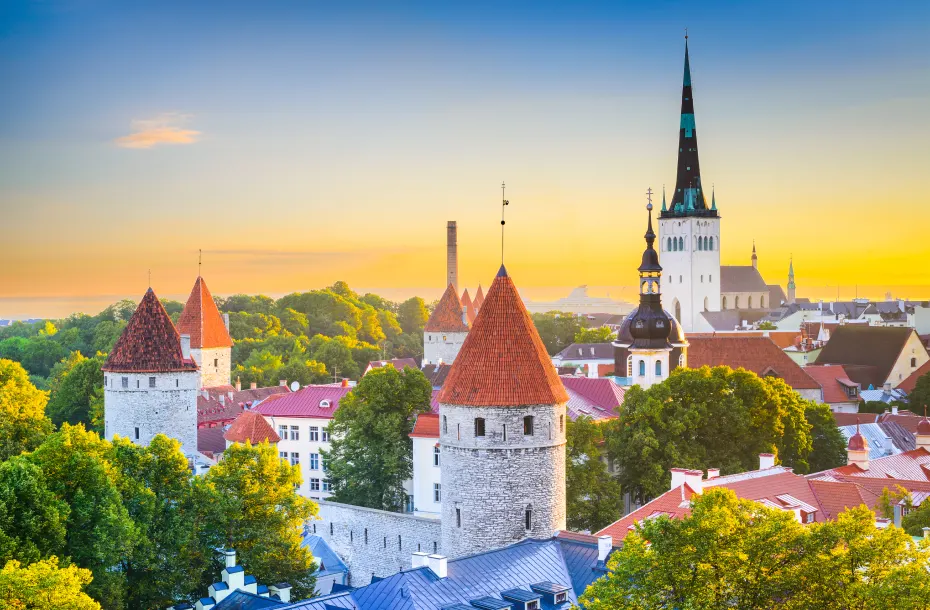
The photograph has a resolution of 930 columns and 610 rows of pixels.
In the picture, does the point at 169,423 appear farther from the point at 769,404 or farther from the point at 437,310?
the point at 437,310

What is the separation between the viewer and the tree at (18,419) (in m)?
41.7

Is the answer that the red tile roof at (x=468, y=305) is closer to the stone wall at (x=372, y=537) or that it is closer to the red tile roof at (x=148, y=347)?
the red tile roof at (x=148, y=347)

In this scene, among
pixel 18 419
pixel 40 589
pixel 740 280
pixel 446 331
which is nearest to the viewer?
pixel 40 589

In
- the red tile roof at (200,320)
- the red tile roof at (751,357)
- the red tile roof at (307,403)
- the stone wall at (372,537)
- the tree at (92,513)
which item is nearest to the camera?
the tree at (92,513)

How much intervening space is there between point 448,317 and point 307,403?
116 ft

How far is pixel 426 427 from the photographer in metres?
46.8

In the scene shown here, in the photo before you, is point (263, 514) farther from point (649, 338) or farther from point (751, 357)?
point (751, 357)

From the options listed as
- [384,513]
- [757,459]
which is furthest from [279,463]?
[757,459]

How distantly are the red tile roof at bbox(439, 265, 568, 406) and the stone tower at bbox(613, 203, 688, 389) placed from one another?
24.4m

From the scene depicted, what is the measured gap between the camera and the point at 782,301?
173250mm

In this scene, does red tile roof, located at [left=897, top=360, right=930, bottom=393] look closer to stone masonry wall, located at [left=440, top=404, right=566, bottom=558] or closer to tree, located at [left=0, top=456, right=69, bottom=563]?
stone masonry wall, located at [left=440, top=404, right=566, bottom=558]

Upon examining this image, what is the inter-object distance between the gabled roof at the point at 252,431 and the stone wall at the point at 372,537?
8.37 metres

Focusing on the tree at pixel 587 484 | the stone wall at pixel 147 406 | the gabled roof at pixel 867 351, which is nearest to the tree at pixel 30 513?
the stone wall at pixel 147 406

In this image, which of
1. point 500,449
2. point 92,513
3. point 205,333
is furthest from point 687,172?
point 92,513
